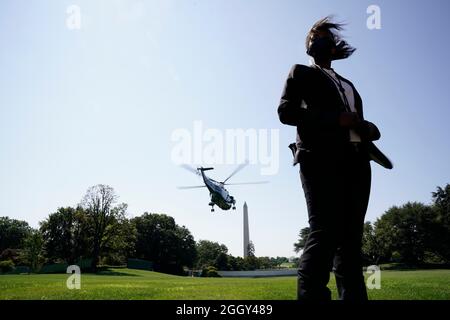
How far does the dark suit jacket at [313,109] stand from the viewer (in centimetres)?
323

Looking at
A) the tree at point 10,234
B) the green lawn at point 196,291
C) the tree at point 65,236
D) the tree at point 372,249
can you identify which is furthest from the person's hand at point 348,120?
the tree at point 10,234

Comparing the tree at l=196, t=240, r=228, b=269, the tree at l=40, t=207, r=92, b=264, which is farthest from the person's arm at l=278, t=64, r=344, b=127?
the tree at l=196, t=240, r=228, b=269

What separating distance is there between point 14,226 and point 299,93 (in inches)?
5709

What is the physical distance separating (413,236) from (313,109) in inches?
3828

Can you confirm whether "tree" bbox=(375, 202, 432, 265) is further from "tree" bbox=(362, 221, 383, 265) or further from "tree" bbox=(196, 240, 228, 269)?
"tree" bbox=(196, 240, 228, 269)

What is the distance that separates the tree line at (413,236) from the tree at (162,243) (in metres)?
52.8

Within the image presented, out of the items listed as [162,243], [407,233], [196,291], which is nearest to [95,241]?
[162,243]

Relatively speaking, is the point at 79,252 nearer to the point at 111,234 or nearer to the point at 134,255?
the point at 111,234

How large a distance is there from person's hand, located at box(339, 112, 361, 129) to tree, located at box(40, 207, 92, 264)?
76.8 metres

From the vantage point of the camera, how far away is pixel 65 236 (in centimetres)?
7481

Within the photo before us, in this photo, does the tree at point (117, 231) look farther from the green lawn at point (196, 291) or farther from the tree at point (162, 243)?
the green lawn at point (196, 291)

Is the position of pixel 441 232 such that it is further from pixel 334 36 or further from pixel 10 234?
pixel 10 234

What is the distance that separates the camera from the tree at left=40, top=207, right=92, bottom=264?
7356 centimetres
